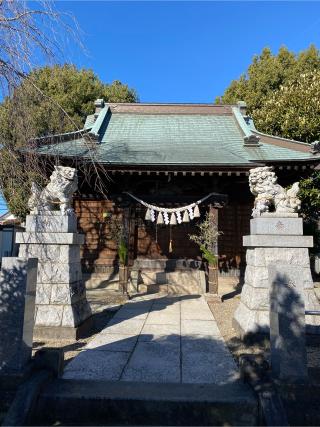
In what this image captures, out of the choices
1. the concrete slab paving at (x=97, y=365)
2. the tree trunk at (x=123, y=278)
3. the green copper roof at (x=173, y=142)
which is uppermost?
the green copper roof at (x=173, y=142)

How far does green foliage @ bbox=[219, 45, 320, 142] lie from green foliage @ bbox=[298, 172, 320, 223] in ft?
→ 6.68

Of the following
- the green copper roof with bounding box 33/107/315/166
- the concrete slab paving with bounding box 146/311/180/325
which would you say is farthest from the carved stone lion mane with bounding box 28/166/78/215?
the concrete slab paving with bounding box 146/311/180/325

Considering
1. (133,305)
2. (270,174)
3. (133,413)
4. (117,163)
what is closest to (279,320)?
(133,413)

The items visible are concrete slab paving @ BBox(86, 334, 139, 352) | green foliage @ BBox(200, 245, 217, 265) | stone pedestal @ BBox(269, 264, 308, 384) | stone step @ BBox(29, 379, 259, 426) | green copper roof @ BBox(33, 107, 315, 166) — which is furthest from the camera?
green foliage @ BBox(200, 245, 217, 265)

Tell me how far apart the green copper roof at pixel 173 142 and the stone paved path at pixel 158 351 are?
433 cm

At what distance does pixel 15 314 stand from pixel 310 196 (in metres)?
11.7

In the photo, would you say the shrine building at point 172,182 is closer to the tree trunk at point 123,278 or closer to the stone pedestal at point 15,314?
the tree trunk at point 123,278

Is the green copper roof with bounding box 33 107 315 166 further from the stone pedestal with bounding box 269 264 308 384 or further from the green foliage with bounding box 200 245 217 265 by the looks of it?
the stone pedestal with bounding box 269 264 308 384

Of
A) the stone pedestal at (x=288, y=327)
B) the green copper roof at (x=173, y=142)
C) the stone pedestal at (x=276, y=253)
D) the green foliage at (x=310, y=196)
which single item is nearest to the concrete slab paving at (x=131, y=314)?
the stone pedestal at (x=276, y=253)

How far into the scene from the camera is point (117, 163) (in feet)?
30.2

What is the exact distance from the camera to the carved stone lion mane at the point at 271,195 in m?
6.05

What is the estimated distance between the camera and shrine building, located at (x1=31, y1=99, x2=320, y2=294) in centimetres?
946

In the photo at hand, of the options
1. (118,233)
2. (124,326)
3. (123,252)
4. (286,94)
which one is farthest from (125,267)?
(286,94)

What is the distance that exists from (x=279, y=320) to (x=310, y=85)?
13.6 metres
